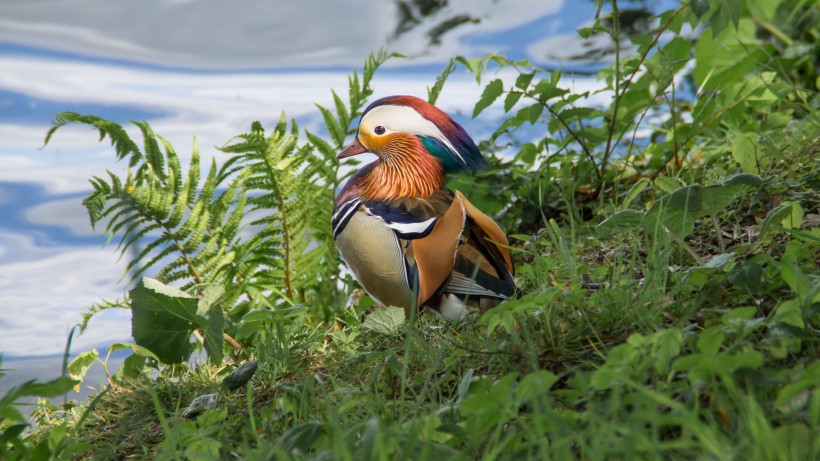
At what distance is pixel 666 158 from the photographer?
13.4 feet

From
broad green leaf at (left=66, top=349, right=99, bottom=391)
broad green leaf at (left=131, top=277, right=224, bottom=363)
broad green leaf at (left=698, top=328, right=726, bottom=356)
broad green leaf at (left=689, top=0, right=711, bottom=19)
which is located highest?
broad green leaf at (left=689, top=0, right=711, bottom=19)

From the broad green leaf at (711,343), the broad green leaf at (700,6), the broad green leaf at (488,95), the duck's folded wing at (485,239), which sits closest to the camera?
the broad green leaf at (711,343)

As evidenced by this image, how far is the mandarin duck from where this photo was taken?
256 centimetres

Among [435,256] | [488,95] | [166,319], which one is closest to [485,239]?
[435,256]

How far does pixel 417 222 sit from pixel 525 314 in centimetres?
63

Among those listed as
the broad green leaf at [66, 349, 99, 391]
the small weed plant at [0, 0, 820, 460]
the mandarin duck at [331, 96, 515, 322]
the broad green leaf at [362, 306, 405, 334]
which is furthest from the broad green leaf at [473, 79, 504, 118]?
the broad green leaf at [66, 349, 99, 391]

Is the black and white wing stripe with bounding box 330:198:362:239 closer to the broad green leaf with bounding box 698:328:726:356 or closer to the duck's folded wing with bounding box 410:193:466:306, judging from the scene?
the duck's folded wing with bounding box 410:193:466:306

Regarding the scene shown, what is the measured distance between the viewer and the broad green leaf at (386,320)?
2523 mm

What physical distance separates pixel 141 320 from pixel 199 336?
552 mm

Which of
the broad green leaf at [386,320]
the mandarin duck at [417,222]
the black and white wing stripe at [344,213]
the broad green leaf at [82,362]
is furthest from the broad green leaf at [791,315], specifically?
the broad green leaf at [82,362]

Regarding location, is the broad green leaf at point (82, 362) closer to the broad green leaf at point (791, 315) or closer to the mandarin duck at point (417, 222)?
the mandarin duck at point (417, 222)

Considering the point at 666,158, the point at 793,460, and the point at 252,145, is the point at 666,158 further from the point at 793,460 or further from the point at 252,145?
the point at 793,460

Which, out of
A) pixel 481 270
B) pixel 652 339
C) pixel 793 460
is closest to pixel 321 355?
pixel 481 270

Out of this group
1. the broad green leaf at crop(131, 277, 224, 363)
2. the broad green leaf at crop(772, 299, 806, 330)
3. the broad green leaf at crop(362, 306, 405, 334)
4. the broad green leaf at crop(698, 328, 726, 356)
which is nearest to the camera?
the broad green leaf at crop(698, 328, 726, 356)
